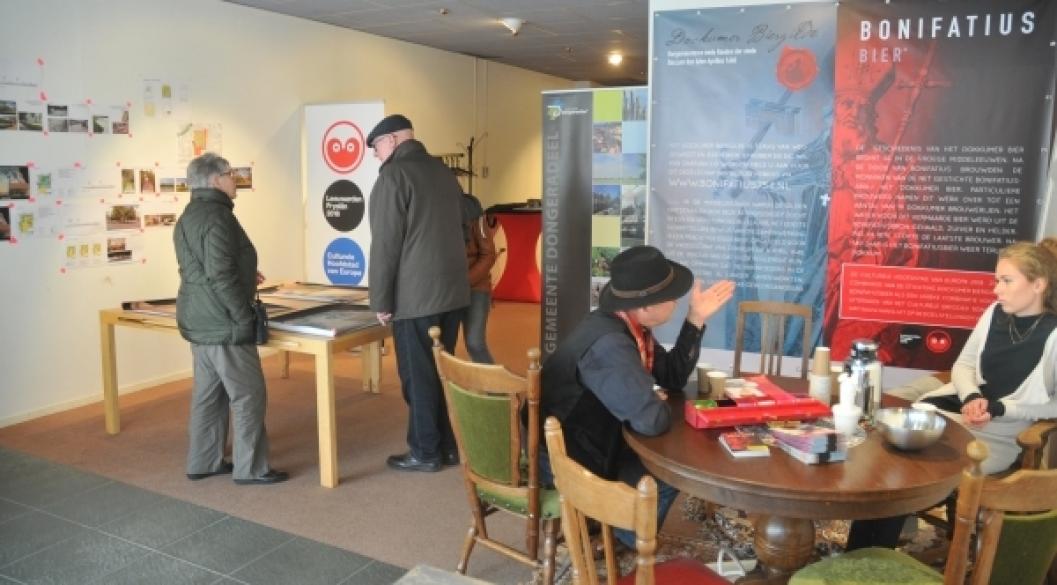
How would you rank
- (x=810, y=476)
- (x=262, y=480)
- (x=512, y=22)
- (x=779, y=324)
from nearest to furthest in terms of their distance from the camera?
(x=810, y=476) < (x=779, y=324) < (x=262, y=480) < (x=512, y=22)

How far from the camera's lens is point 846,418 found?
229cm

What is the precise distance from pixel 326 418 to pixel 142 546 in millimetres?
850

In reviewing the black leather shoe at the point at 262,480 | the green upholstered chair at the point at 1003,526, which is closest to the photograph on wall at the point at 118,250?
the black leather shoe at the point at 262,480

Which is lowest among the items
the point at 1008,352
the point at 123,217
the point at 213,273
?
the point at 1008,352

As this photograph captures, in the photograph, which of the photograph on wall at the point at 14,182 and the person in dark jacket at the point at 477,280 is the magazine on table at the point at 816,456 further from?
the photograph on wall at the point at 14,182

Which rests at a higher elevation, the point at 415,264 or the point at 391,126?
the point at 391,126

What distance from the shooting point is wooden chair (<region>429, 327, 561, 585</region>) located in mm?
2486

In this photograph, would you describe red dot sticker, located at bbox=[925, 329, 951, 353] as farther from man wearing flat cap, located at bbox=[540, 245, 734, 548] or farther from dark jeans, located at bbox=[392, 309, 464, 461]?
dark jeans, located at bbox=[392, 309, 464, 461]

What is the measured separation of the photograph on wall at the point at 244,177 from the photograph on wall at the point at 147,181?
0.65 m

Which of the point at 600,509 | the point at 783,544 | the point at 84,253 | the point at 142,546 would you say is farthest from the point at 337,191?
the point at 600,509

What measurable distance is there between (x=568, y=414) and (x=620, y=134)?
2.60 meters

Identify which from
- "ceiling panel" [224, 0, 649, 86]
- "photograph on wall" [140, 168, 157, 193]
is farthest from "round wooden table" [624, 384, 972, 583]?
"ceiling panel" [224, 0, 649, 86]

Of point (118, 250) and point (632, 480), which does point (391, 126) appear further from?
point (118, 250)

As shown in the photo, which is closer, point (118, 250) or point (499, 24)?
point (118, 250)
